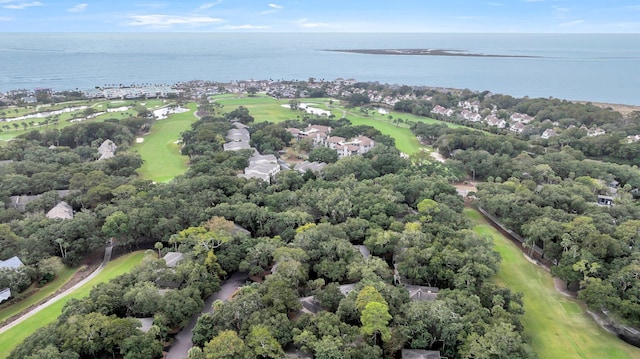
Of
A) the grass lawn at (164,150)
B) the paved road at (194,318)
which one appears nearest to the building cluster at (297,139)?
the grass lawn at (164,150)

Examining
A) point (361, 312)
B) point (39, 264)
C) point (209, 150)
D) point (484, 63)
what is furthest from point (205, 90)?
point (484, 63)

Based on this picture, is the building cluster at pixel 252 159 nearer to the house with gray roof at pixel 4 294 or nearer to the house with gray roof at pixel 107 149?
the house with gray roof at pixel 107 149

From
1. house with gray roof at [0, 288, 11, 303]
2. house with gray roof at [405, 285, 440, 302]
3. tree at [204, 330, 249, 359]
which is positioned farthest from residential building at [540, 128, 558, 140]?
house with gray roof at [0, 288, 11, 303]

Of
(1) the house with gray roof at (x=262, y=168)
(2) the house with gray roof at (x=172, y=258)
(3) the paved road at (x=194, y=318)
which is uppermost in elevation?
(1) the house with gray roof at (x=262, y=168)

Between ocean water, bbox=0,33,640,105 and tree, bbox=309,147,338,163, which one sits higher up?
ocean water, bbox=0,33,640,105

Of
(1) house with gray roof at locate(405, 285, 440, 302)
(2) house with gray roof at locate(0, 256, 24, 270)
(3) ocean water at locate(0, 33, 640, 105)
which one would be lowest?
(1) house with gray roof at locate(405, 285, 440, 302)

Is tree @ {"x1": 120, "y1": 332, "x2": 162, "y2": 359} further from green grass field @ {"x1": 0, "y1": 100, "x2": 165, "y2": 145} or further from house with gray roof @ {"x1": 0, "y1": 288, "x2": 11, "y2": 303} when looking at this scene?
green grass field @ {"x1": 0, "y1": 100, "x2": 165, "y2": 145}

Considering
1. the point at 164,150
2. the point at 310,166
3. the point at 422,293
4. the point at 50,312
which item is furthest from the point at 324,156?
the point at 50,312
